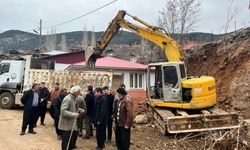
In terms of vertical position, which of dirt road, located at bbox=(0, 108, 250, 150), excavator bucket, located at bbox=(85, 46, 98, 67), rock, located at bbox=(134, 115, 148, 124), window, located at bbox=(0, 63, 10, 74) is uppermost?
excavator bucket, located at bbox=(85, 46, 98, 67)

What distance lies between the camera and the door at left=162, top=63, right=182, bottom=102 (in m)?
13.0

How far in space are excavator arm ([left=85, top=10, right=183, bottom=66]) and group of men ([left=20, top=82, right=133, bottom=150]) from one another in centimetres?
417

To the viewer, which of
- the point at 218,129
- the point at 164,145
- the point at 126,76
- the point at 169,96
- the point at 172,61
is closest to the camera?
the point at 164,145

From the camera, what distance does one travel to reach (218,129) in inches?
453

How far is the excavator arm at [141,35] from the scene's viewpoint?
14.4 m

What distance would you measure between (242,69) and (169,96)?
19.5 feet

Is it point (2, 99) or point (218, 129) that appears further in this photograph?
point (2, 99)

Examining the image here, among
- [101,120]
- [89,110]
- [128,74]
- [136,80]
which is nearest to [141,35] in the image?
[89,110]

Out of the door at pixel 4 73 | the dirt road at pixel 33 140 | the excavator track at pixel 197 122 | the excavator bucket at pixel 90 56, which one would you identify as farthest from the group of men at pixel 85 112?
the door at pixel 4 73

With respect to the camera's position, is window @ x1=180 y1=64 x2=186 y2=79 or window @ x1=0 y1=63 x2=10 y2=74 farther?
window @ x1=0 y1=63 x2=10 y2=74

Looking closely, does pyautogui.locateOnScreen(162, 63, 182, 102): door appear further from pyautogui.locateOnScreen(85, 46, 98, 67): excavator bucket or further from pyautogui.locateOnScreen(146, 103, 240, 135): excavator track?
pyautogui.locateOnScreen(85, 46, 98, 67): excavator bucket

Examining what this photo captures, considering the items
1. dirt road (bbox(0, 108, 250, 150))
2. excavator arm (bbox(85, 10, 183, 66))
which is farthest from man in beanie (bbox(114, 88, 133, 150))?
excavator arm (bbox(85, 10, 183, 66))

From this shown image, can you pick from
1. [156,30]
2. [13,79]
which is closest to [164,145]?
[156,30]

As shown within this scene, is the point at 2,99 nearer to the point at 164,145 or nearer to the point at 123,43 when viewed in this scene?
the point at 164,145
